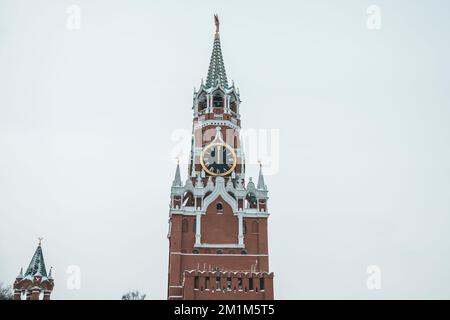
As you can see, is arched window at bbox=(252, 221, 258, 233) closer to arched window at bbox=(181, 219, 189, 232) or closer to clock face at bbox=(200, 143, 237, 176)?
clock face at bbox=(200, 143, 237, 176)

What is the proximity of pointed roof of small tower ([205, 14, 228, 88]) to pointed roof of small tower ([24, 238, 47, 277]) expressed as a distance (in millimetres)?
24621

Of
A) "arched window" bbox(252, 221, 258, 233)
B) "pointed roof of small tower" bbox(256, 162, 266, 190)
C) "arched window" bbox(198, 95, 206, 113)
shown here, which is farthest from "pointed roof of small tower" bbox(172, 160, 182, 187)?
"arched window" bbox(198, 95, 206, 113)

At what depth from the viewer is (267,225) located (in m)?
58.5

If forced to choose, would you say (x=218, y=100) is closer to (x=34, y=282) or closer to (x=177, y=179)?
(x=177, y=179)

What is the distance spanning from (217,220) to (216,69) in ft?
63.1

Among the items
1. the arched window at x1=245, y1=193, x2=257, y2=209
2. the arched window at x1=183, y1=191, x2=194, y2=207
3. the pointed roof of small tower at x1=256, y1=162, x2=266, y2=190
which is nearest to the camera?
the arched window at x1=183, y1=191, x2=194, y2=207

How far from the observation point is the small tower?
2185 inches

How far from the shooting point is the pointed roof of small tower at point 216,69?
67562mm

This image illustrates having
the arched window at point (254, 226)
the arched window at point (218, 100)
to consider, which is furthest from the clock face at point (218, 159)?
the arched window at point (254, 226)

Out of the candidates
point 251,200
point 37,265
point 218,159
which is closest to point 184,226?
point 251,200
